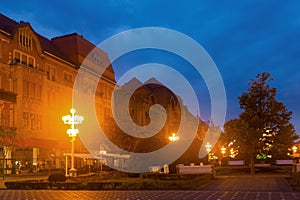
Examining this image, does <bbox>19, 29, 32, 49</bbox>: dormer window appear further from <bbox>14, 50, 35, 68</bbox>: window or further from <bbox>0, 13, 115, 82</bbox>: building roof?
<bbox>0, 13, 115, 82</bbox>: building roof

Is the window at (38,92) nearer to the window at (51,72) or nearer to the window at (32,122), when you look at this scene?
the window at (32,122)

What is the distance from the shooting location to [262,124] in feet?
150

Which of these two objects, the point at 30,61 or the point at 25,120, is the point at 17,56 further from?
the point at 25,120

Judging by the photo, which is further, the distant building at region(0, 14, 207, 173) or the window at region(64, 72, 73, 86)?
the window at region(64, 72, 73, 86)

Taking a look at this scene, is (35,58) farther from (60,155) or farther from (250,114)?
(250,114)

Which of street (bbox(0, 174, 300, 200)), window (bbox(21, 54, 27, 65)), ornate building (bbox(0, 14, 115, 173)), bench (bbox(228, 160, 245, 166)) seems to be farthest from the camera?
bench (bbox(228, 160, 245, 166))

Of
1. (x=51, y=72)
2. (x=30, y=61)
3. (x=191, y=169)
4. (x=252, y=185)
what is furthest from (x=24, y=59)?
(x=252, y=185)

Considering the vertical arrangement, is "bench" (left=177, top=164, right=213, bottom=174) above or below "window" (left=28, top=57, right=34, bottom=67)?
below

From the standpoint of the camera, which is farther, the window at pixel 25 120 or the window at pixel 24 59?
the window at pixel 24 59

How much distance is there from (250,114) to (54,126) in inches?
882

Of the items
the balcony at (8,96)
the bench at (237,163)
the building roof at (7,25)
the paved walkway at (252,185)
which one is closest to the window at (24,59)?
the building roof at (7,25)

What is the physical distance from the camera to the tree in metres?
44.9

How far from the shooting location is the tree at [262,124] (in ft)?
147

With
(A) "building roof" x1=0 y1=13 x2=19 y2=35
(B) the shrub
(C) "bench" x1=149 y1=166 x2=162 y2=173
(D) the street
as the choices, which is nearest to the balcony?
(A) "building roof" x1=0 y1=13 x2=19 y2=35
